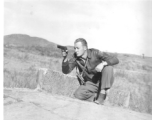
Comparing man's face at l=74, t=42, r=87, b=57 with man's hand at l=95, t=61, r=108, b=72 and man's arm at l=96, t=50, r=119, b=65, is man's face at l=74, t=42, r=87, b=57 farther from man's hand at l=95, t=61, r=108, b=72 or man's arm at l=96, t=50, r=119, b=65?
man's hand at l=95, t=61, r=108, b=72

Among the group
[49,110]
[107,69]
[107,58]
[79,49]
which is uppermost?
[79,49]

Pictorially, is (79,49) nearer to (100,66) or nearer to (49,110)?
(100,66)

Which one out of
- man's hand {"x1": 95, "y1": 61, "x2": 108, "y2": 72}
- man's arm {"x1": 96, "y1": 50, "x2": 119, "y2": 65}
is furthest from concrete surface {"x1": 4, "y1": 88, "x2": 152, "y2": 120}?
man's arm {"x1": 96, "y1": 50, "x2": 119, "y2": 65}

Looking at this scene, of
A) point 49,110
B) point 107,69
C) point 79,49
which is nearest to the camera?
point 49,110

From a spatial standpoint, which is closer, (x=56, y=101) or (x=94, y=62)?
(x=56, y=101)

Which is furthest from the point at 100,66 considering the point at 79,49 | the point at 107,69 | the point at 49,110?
the point at 49,110

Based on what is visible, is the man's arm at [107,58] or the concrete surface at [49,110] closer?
the concrete surface at [49,110]

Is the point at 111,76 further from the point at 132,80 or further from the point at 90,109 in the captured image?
the point at 132,80


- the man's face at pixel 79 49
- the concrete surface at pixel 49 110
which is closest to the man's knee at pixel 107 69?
the man's face at pixel 79 49

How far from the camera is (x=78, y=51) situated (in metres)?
3.75

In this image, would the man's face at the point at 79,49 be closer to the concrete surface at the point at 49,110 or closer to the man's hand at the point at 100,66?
the man's hand at the point at 100,66

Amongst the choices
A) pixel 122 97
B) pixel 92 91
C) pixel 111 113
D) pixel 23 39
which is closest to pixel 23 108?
pixel 111 113

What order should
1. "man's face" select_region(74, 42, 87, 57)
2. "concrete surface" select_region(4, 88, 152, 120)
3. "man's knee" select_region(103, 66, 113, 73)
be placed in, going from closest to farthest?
"concrete surface" select_region(4, 88, 152, 120) < "man's knee" select_region(103, 66, 113, 73) < "man's face" select_region(74, 42, 87, 57)

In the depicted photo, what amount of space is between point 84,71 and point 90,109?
1.07 m
